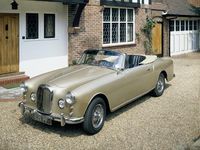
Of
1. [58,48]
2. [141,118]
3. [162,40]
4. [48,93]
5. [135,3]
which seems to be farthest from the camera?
[162,40]

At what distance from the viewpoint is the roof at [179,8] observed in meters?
21.7

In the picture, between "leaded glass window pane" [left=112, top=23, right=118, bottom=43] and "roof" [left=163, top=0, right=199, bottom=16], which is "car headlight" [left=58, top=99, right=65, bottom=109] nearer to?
"leaded glass window pane" [left=112, top=23, right=118, bottom=43]

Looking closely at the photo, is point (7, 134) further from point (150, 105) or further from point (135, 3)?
point (135, 3)

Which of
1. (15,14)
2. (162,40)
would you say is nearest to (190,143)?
(15,14)

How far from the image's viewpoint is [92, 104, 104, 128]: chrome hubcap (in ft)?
21.3

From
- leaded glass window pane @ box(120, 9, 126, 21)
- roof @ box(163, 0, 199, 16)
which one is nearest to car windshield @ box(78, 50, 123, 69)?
leaded glass window pane @ box(120, 9, 126, 21)

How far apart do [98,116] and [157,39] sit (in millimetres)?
14652

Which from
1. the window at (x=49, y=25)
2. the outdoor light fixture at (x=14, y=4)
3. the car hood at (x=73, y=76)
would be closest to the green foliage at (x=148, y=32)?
the window at (x=49, y=25)

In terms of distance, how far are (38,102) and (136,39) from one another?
11914 millimetres

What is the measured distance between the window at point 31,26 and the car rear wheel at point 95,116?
21.6ft

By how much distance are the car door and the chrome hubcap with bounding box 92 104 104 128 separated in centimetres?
45

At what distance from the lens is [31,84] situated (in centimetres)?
685

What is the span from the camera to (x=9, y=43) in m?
11.8

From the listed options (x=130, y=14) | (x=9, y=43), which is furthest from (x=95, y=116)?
(x=130, y=14)
